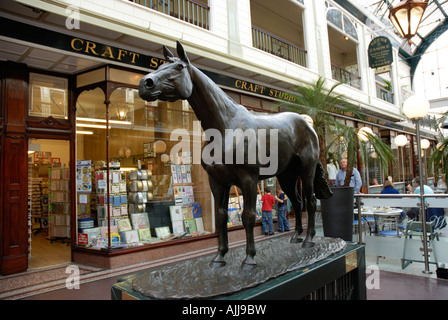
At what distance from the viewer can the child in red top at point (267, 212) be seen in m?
8.09

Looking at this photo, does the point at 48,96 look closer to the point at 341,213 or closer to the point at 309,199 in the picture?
the point at 309,199

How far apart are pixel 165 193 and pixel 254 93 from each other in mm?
3584

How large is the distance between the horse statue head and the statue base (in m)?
1.06

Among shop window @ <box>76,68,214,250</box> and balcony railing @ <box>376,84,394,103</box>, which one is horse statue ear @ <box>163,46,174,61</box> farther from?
balcony railing @ <box>376,84,394,103</box>

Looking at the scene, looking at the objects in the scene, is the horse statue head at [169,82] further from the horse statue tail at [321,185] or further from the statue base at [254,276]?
the horse statue tail at [321,185]

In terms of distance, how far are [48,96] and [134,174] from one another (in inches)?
87.1

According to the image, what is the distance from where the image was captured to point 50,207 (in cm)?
784

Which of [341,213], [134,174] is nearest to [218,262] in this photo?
[341,213]

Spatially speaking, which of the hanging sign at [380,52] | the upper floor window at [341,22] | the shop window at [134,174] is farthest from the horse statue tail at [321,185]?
the hanging sign at [380,52]

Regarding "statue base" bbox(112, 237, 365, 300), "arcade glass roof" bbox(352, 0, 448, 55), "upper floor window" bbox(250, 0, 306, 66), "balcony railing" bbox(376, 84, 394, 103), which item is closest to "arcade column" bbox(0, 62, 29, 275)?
"statue base" bbox(112, 237, 365, 300)

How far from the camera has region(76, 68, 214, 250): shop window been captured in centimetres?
605

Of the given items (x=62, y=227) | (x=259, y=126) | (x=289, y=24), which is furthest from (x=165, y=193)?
(x=289, y=24)

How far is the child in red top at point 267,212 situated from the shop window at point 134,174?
1551mm

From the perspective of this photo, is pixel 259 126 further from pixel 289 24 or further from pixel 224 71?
pixel 289 24
